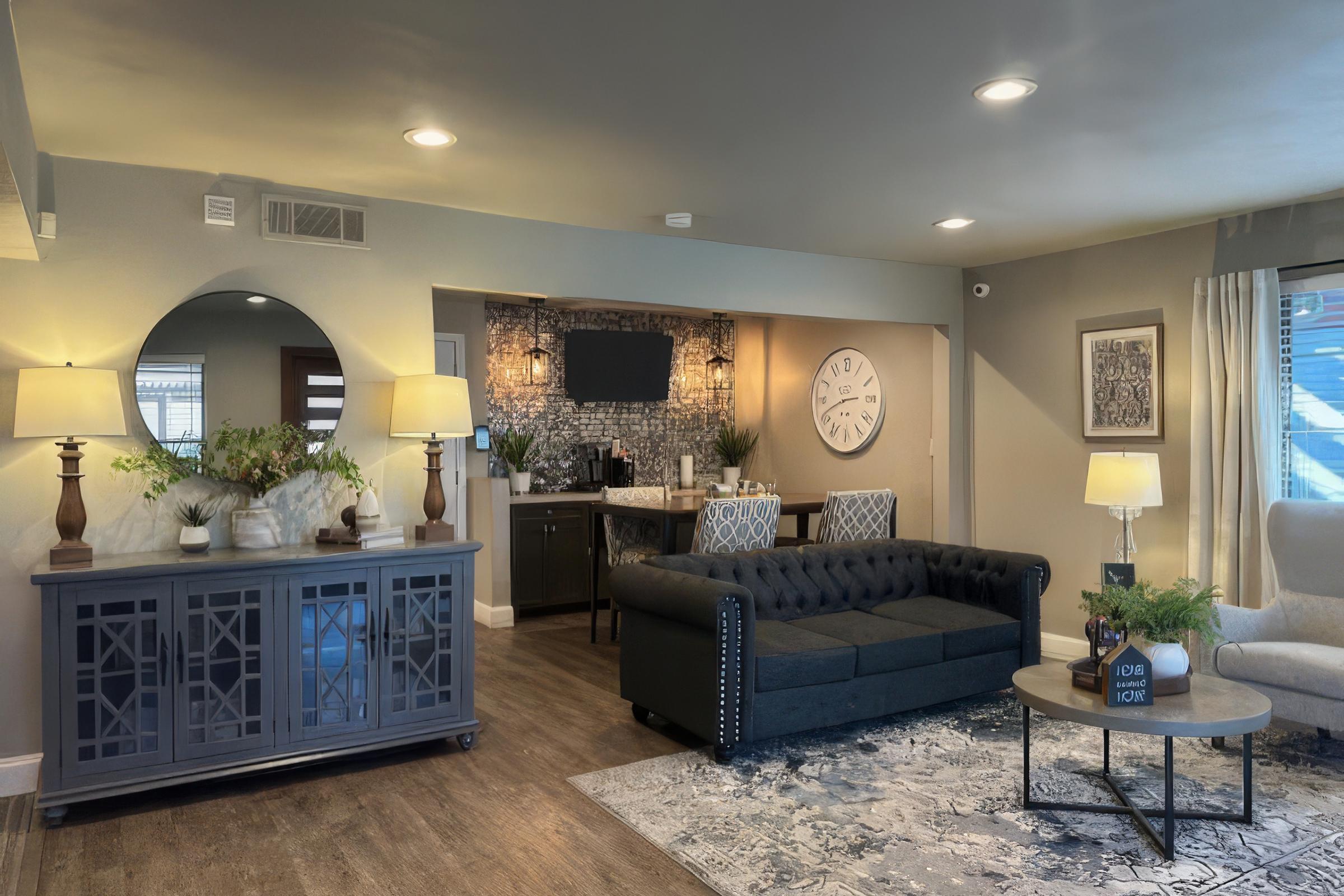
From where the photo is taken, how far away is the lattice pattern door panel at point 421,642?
388 centimetres

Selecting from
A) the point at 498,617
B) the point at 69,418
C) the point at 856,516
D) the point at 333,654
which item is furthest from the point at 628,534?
the point at 69,418

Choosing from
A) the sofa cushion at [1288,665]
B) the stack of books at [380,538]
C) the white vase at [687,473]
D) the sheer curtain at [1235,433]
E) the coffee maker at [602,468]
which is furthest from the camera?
the white vase at [687,473]

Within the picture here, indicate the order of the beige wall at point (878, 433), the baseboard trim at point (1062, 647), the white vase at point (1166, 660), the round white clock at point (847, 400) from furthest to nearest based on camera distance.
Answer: the round white clock at point (847, 400) < the beige wall at point (878, 433) < the baseboard trim at point (1062, 647) < the white vase at point (1166, 660)

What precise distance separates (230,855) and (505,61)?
263cm

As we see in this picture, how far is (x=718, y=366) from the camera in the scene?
27.2ft

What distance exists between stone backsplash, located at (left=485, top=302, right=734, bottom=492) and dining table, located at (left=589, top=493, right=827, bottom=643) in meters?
1.09

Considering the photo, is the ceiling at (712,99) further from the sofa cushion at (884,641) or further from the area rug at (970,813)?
the area rug at (970,813)

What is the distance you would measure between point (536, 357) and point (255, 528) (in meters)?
3.69

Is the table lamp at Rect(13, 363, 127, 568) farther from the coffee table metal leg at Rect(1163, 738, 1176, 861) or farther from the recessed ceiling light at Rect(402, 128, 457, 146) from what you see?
the coffee table metal leg at Rect(1163, 738, 1176, 861)

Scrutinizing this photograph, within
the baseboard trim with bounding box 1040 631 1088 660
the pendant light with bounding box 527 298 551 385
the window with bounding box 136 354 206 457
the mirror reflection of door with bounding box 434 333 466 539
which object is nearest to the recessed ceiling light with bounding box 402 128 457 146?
the window with bounding box 136 354 206 457

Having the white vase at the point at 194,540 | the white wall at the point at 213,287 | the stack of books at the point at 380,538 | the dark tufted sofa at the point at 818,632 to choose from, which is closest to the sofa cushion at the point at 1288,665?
the dark tufted sofa at the point at 818,632

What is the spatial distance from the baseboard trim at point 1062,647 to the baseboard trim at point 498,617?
3.55 metres

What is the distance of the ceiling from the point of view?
8.21 feet

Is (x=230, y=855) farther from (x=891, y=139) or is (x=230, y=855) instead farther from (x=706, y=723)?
(x=891, y=139)
